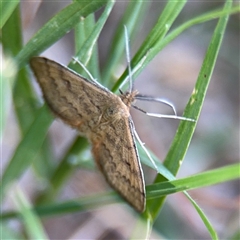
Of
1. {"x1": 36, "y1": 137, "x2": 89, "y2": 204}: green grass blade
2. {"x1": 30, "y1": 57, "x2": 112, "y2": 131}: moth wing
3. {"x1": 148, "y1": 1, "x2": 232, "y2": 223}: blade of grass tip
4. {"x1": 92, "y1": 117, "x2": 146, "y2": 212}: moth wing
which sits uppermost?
{"x1": 148, "y1": 1, "x2": 232, "y2": 223}: blade of grass tip

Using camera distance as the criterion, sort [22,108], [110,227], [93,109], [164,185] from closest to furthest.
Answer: [164,185] < [93,109] < [22,108] < [110,227]

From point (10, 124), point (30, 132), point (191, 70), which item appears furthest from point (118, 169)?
point (191, 70)

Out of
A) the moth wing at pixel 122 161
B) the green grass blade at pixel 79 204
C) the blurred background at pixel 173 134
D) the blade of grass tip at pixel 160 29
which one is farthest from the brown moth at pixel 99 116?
the blurred background at pixel 173 134

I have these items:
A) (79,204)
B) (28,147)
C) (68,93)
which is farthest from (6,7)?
(79,204)

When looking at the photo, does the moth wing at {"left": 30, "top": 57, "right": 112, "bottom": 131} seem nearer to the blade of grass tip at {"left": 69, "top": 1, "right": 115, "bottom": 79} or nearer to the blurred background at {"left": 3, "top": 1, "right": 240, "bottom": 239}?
the blade of grass tip at {"left": 69, "top": 1, "right": 115, "bottom": 79}

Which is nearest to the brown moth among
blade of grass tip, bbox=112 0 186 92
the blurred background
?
blade of grass tip, bbox=112 0 186 92

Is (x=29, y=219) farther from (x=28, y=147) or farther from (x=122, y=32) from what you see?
(x=122, y=32)

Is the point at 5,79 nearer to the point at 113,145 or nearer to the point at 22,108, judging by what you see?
the point at 113,145
